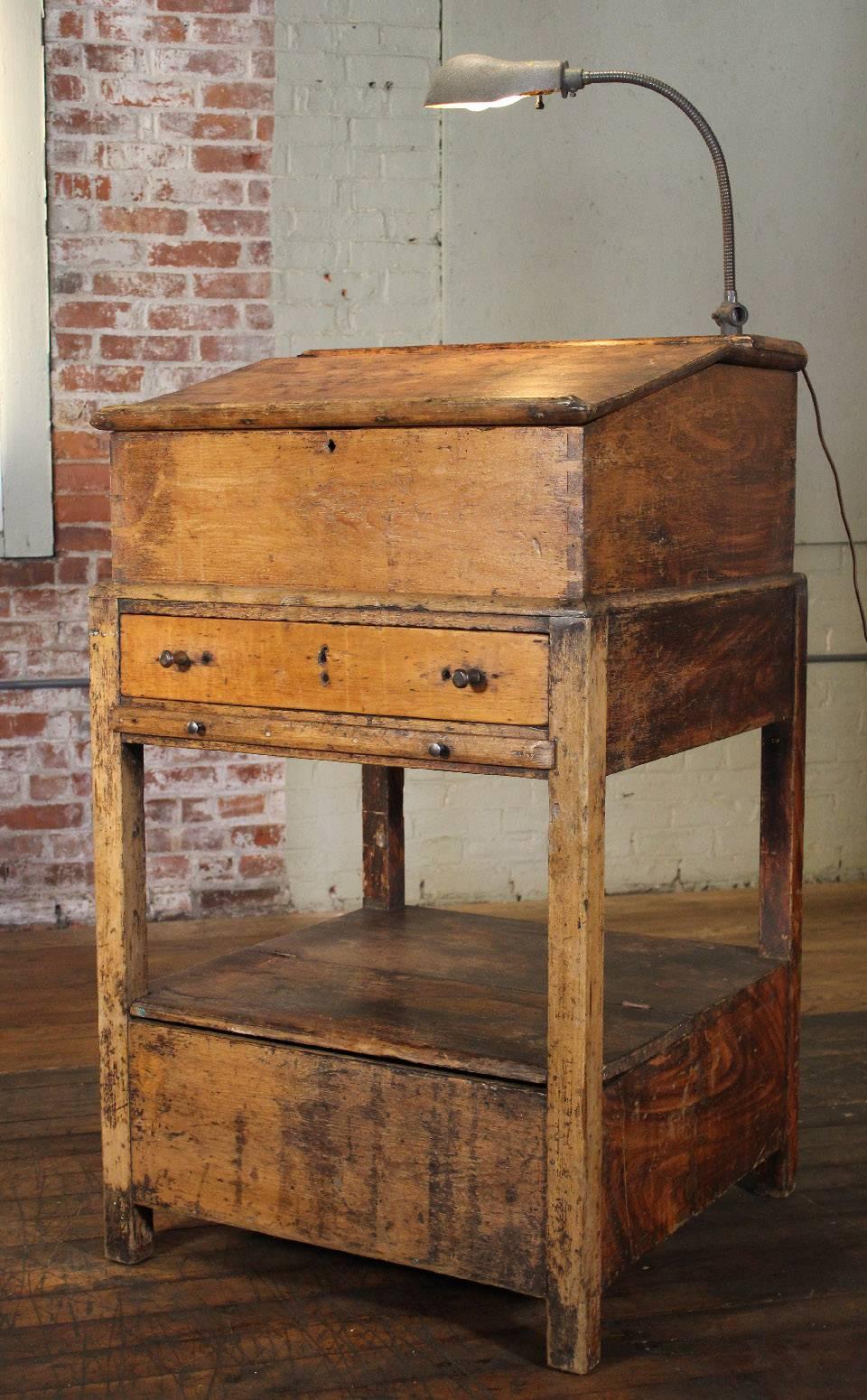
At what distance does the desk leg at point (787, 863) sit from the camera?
2434 millimetres

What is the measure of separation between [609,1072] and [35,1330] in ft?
2.60

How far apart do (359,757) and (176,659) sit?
0.30m

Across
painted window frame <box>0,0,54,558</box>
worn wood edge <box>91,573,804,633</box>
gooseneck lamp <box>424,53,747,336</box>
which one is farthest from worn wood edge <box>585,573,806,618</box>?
painted window frame <box>0,0,54,558</box>

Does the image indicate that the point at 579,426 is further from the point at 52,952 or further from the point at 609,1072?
the point at 52,952

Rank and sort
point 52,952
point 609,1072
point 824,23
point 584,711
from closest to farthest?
1. point 584,711
2. point 609,1072
3. point 52,952
4. point 824,23

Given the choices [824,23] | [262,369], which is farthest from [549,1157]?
[824,23]

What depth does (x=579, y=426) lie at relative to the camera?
187 centimetres

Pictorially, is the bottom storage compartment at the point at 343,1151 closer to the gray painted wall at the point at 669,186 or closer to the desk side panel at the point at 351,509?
the desk side panel at the point at 351,509

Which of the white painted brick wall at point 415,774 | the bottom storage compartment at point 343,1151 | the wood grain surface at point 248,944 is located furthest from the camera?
the white painted brick wall at point 415,774

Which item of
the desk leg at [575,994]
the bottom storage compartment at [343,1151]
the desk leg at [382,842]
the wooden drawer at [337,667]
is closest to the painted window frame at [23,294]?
the desk leg at [382,842]

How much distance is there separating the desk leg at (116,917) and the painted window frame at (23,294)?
180 cm

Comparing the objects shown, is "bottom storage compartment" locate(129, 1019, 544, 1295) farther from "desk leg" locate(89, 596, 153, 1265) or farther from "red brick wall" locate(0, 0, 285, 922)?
"red brick wall" locate(0, 0, 285, 922)

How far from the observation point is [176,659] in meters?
2.17

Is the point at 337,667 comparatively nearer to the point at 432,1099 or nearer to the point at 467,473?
the point at 467,473
